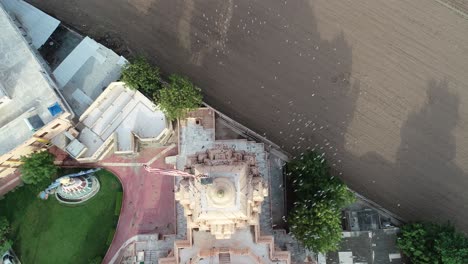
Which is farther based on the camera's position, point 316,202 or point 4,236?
point 4,236

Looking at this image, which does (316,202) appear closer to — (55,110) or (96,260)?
(96,260)

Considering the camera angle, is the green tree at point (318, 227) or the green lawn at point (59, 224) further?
the green lawn at point (59, 224)

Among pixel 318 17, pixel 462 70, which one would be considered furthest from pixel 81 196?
pixel 462 70

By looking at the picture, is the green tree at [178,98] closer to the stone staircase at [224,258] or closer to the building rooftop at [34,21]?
the stone staircase at [224,258]

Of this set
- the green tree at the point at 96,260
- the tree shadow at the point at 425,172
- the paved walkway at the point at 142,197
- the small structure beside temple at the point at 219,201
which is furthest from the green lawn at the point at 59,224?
the tree shadow at the point at 425,172

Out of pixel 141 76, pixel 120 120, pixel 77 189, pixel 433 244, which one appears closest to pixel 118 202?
pixel 77 189

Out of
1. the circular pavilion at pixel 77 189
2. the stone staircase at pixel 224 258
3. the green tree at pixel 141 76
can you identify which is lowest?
the stone staircase at pixel 224 258
